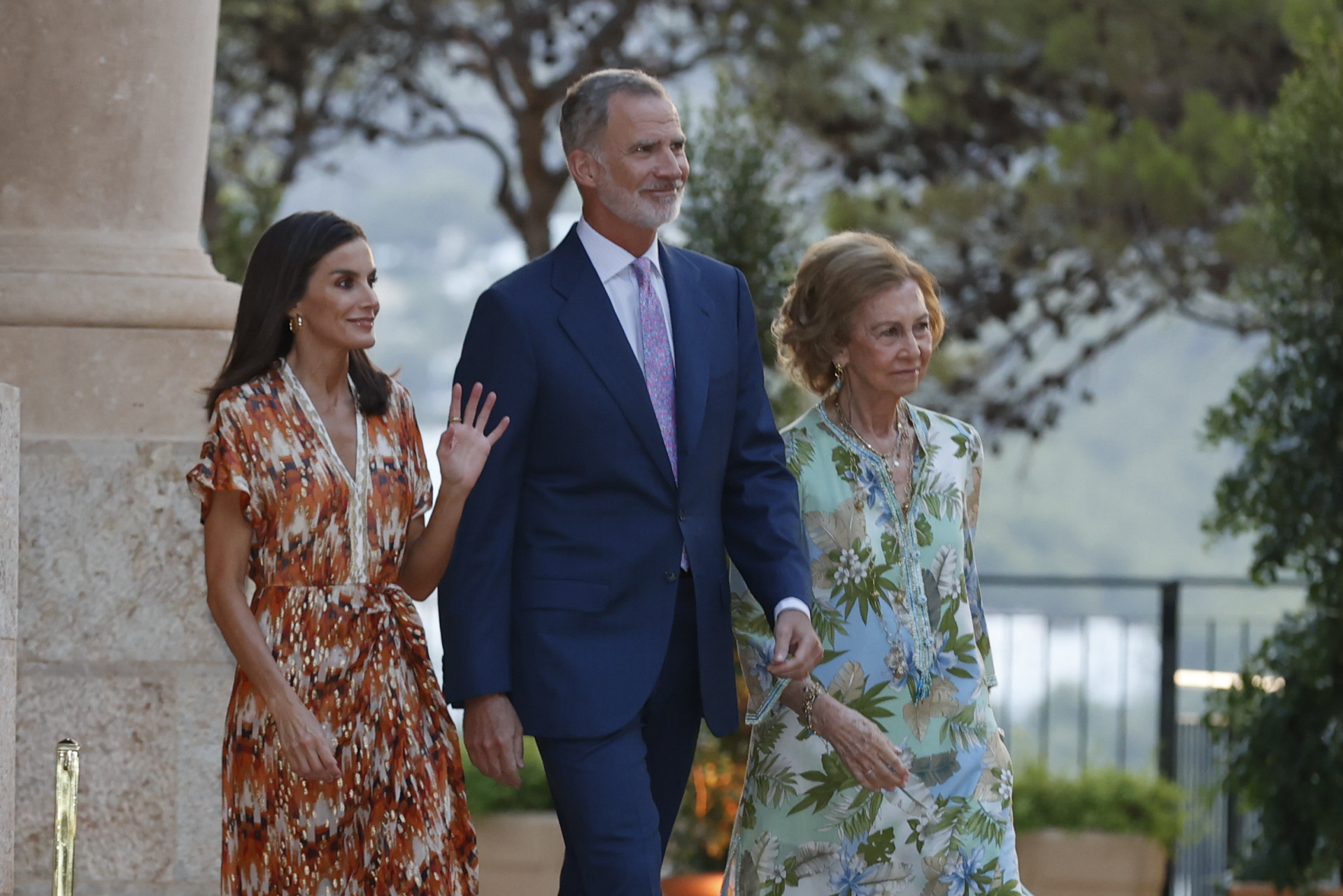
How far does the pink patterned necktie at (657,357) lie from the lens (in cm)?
337

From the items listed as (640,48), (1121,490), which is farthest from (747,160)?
(1121,490)

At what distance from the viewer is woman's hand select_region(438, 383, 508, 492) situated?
319cm

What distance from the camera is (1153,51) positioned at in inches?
402

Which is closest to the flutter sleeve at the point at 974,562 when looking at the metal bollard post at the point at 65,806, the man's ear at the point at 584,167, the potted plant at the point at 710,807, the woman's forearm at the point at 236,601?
the man's ear at the point at 584,167

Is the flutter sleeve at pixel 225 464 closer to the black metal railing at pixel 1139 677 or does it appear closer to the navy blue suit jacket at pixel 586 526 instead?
the navy blue suit jacket at pixel 586 526

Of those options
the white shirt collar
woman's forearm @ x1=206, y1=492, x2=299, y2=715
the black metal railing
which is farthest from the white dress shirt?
the black metal railing

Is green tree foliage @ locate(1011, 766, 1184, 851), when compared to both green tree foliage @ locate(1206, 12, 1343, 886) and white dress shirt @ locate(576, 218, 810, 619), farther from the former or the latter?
white dress shirt @ locate(576, 218, 810, 619)

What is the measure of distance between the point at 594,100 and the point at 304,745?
1.23 meters

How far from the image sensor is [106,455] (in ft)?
13.6

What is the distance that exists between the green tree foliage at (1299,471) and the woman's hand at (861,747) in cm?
328

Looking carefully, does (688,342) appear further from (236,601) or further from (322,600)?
(236,601)

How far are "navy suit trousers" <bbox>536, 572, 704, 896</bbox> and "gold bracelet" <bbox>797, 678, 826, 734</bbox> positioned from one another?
0.19m

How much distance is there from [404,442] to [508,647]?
416mm

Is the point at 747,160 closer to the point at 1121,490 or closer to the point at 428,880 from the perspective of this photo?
the point at 428,880
